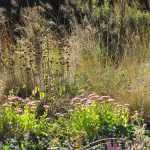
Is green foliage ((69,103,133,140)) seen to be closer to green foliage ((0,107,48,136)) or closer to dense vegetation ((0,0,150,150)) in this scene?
dense vegetation ((0,0,150,150))

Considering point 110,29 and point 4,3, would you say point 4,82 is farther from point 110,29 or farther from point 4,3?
point 4,3

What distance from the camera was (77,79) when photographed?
7.55 metres

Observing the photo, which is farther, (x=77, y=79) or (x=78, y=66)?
(x=78, y=66)

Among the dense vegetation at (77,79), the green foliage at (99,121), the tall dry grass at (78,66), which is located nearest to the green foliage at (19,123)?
the dense vegetation at (77,79)

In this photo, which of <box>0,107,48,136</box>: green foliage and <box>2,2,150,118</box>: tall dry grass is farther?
<box>2,2,150,118</box>: tall dry grass

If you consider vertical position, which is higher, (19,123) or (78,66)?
(78,66)

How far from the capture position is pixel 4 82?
764cm

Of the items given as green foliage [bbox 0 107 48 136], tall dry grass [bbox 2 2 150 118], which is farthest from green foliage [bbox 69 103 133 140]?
tall dry grass [bbox 2 2 150 118]

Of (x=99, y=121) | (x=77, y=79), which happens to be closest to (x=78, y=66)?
(x=77, y=79)

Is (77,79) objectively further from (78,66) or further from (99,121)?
(99,121)

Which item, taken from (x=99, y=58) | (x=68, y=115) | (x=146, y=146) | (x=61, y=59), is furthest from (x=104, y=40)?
(x=146, y=146)

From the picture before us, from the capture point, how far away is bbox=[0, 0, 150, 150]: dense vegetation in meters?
5.57

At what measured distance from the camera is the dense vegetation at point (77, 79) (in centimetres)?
557

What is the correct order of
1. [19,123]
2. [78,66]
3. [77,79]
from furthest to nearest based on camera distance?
[78,66], [77,79], [19,123]
